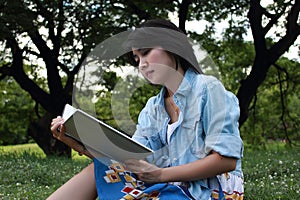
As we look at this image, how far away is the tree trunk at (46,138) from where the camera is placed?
13.0 meters

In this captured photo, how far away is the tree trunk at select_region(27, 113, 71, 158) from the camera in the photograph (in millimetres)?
13016

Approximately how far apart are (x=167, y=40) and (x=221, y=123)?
43cm

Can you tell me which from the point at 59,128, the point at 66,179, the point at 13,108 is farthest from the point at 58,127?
the point at 13,108

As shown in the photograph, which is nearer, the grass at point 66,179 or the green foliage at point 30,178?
the grass at point 66,179

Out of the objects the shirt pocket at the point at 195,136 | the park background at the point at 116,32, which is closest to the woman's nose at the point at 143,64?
the shirt pocket at the point at 195,136

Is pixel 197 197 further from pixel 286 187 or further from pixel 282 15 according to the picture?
pixel 282 15

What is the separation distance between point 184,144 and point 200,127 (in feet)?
0.36

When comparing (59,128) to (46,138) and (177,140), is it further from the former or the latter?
(46,138)

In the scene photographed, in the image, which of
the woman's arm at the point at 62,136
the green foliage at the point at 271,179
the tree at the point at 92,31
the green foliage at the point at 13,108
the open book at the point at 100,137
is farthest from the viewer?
the green foliage at the point at 13,108

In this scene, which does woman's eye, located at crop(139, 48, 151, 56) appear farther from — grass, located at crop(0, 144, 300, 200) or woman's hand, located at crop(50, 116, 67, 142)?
grass, located at crop(0, 144, 300, 200)

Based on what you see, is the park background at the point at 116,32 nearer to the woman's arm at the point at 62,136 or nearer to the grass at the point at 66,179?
the grass at the point at 66,179

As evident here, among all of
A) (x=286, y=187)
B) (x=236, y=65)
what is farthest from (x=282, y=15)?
(x=286, y=187)

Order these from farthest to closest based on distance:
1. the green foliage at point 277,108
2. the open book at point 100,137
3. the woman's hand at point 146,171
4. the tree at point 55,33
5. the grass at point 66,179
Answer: the green foliage at point 277,108 → the tree at point 55,33 → the grass at point 66,179 → the woman's hand at point 146,171 → the open book at point 100,137

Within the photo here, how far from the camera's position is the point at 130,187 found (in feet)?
7.14
